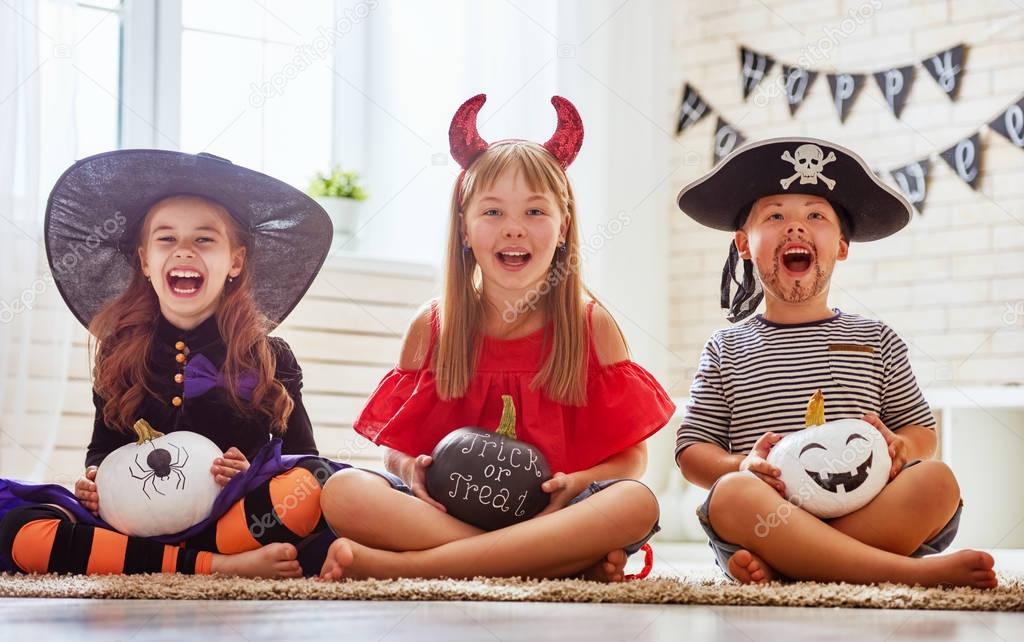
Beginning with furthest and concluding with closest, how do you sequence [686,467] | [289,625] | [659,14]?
[659,14] → [686,467] → [289,625]

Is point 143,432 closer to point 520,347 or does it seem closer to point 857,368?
point 520,347

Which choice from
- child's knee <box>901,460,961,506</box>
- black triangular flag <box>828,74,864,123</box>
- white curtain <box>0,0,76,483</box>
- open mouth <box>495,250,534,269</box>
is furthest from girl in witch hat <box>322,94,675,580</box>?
black triangular flag <box>828,74,864,123</box>

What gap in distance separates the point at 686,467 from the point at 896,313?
1832 millimetres

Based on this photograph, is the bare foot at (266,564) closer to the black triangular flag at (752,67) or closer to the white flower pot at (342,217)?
the white flower pot at (342,217)

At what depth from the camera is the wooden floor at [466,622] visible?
1262 millimetres

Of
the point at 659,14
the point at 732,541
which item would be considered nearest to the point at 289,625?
the point at 732,541

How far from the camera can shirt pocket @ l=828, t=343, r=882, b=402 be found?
2.14 meters

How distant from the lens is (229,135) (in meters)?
3.75

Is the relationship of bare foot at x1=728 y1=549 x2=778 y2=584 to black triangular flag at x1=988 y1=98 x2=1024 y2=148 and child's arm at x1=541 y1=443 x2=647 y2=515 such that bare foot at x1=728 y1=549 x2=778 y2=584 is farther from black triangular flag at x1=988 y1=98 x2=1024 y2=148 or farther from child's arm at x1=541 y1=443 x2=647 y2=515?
black triangular flag at x1=988 y1=98 x2=1024 y2=148

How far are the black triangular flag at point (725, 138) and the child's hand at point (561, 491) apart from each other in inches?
87.9

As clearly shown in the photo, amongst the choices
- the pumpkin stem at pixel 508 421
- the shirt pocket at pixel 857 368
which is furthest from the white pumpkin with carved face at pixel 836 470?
the pumpkin stem at pixel 508 421

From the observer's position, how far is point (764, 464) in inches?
77.0

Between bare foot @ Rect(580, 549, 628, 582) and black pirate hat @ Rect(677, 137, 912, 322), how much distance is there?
27.4 inches

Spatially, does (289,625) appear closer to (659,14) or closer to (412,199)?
(412,199)
